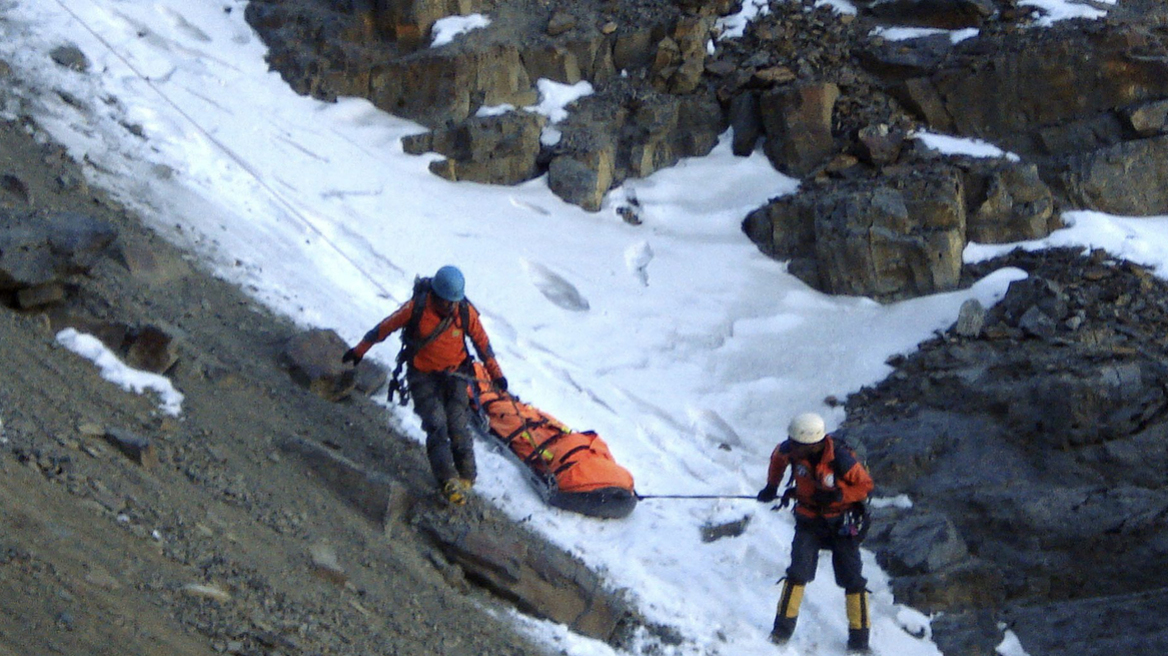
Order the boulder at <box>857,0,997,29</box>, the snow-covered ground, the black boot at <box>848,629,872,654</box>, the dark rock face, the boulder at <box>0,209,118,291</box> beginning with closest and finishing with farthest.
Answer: the boulder at <box>0,209,118,291</box>
the black boot at <box>848,629,872,654</box>
the snow-covered ground
the dark rock face
the boulder at <box>857,0,997,29</box>

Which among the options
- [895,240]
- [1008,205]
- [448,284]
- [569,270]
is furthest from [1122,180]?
[448,284]

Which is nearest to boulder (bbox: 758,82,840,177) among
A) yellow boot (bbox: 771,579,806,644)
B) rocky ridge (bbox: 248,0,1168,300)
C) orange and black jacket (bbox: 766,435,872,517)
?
rocky ridge (bbox: 248,0,1168,300)

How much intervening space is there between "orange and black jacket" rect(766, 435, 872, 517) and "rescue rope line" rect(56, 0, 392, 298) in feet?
16.7

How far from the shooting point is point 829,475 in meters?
8.05

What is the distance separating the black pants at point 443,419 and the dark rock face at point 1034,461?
12.6ft

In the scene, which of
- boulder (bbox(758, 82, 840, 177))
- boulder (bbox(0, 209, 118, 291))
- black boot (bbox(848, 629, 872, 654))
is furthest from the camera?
boulder (bbox(758, 82, 840, 177))

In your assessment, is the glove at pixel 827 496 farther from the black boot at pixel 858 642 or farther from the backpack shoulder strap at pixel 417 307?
the backpack shoulder strap at pixel 417 307

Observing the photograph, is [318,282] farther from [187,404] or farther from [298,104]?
[298,104]

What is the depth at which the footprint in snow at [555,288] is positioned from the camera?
13062 millimetres

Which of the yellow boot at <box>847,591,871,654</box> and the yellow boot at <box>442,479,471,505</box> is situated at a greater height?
the yellow boot at <box>442,479,471,505</box>

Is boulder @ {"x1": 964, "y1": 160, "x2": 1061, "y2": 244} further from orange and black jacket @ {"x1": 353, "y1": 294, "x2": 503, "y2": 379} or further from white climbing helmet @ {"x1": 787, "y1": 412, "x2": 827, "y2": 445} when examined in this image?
orange and black jacket @ {"x1": 353, "y1": 294, "x2": 503, "y2": 379}

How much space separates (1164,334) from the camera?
37.9 feet

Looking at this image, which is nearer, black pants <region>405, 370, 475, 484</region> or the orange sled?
black pants <region>405, 370, 475, 484</region>

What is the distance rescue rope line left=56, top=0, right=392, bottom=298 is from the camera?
1202 centimetres
